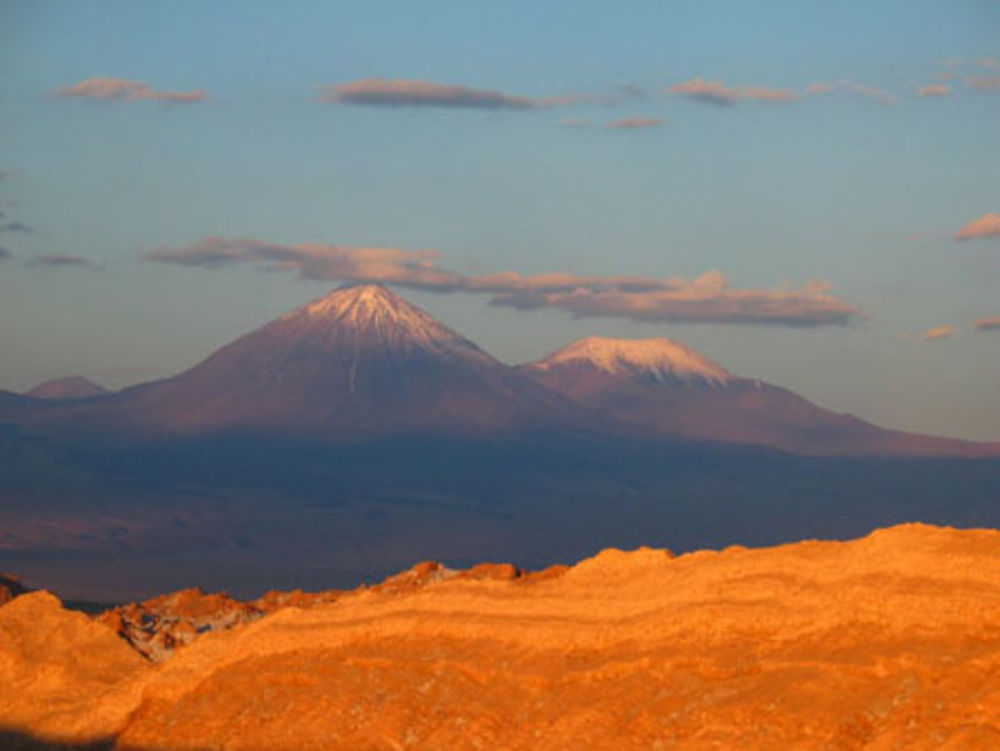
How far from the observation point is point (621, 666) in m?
21.5

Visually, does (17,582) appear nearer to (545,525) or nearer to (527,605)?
(527,605)

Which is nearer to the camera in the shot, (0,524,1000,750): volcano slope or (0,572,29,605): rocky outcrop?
(0,524,1000,750): volcano slope

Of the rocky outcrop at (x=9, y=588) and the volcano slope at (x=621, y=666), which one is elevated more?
the volcano slope at (x=621, y=666)

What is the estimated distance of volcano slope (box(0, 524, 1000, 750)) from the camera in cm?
1855

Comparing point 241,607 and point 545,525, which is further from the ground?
point 241,607

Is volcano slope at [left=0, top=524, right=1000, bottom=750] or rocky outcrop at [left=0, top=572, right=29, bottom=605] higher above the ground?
volcano slope at [left=0, top=524, right=1000, bottom=750]

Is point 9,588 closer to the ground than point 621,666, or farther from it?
closer to the ground

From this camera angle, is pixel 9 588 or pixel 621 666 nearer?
pixel 621 666

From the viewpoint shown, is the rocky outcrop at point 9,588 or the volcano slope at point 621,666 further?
the rocky outcrop at point 9,588

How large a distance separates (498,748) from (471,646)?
11.0 feet

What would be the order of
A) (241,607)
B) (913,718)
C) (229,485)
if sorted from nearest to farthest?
(913,718), (241,607), (229,485)

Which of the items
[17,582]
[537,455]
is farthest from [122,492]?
[17,582]

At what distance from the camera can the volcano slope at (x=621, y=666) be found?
1855cm

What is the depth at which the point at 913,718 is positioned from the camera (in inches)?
691
